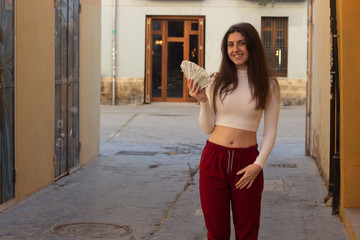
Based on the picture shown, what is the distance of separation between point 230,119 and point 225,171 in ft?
1.06

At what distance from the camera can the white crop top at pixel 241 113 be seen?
436cm

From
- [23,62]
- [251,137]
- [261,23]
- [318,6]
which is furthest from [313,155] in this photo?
[261,23]

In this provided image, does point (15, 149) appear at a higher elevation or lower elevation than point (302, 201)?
higher

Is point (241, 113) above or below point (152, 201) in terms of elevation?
above

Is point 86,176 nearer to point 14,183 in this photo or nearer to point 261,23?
point 14,183

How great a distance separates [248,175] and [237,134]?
10.6 inches

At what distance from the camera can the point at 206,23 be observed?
25.5m

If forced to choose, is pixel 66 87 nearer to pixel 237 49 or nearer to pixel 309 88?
pixel 309 88

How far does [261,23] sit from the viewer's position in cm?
2550

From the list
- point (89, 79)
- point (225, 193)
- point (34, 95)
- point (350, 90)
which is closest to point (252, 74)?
point (225, 193)

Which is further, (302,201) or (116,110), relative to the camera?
(116,110)

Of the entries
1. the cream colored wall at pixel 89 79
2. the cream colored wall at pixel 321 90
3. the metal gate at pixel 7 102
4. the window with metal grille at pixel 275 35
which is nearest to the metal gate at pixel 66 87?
the cream colored wall at pixel 89 79

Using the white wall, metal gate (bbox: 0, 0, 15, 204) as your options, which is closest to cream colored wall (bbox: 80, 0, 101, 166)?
metal gate (bbox: 0, 0, 15, 204)

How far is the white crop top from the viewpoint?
4.36 metres
